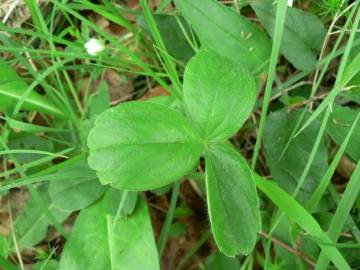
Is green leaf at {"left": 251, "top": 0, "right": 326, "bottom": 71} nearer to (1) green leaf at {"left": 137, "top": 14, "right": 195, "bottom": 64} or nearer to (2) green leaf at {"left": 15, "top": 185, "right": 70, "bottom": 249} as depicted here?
(1) green leaf at {"left": 137, "top": 14, "right": 195, "bottom": 64}

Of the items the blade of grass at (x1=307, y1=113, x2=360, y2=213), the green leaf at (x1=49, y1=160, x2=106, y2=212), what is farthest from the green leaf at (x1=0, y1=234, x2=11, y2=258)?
the blade of grass at (x1=307, y1=113, x2=360, y2=213)

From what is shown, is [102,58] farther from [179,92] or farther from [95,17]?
[95,17]

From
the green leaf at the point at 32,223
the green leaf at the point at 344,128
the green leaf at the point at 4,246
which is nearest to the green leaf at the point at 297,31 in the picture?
the green leaf at the point at 344,128

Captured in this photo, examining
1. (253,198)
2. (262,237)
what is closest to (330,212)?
(262,237)

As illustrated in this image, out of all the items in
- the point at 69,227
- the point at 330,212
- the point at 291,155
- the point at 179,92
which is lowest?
the point at 69,227

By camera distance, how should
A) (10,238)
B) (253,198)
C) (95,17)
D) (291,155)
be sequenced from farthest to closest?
(95,17), (10,238), (291,155), (253,198)

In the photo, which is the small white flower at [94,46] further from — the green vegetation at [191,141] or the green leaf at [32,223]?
the green leaf at [32,223]
